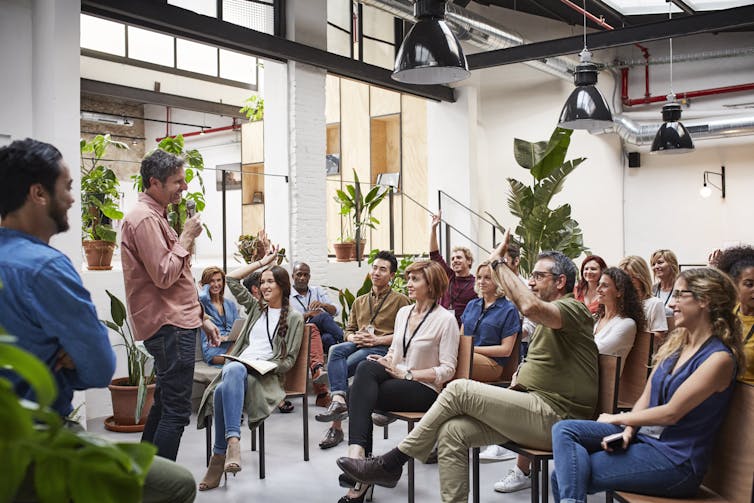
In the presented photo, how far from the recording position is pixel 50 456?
586mm

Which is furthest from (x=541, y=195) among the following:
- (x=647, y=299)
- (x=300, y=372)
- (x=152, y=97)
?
(x=152, y=97)

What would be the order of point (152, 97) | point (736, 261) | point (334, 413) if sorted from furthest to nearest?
point (152, 97)
point (334, 413)
point (736, 261)

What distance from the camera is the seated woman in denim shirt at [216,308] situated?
18.8 ft

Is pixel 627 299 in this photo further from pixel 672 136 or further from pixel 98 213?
pixel 672 136

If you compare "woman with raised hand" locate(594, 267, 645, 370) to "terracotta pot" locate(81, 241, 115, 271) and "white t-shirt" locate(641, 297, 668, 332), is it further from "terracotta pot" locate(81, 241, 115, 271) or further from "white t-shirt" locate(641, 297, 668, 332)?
"terracotta pot" locate(81, 241, 115, 271)

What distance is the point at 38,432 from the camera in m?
0.60

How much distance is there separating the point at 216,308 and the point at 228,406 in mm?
1957

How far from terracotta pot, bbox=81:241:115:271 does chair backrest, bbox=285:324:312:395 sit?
7.12 ft

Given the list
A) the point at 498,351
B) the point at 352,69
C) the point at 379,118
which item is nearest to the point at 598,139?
the point at 379,118

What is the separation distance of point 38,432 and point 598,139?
10.3 metres

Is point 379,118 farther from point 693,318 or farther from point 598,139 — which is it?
point 693,318

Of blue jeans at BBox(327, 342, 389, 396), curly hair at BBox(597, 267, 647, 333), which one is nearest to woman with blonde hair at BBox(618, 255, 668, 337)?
curly hair at BBox(597, 267, 647, 333)

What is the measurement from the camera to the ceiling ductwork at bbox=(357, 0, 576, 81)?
698cm

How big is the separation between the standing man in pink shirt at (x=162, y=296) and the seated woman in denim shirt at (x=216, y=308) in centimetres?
243
